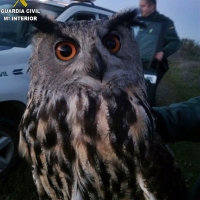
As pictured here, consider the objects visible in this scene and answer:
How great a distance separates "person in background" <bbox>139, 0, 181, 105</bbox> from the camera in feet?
12.3

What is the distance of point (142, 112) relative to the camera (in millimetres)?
1997

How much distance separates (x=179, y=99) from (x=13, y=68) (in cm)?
306

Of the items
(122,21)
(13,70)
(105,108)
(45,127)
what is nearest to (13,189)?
(13,70)

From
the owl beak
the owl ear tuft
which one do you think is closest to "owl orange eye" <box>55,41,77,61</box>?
the owl beak

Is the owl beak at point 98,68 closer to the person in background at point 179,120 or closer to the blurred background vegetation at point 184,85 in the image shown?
the person in background at point 179,120

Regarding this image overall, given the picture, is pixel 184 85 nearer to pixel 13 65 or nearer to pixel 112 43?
pixel 13 65

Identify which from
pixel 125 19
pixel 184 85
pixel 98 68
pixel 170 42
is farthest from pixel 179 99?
pixel 98 68

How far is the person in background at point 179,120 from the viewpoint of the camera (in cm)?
230

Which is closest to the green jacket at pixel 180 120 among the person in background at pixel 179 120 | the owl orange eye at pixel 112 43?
the person in background at pixel 179 120

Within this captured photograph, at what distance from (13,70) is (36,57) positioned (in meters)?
1.17

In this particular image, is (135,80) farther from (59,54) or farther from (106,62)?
(59,54)

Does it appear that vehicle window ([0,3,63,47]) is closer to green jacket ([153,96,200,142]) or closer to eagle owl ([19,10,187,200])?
eagle owl ([19,10,187,200])

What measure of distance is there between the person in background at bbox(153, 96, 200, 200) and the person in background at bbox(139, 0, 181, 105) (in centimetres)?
161

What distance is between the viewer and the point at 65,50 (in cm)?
196
